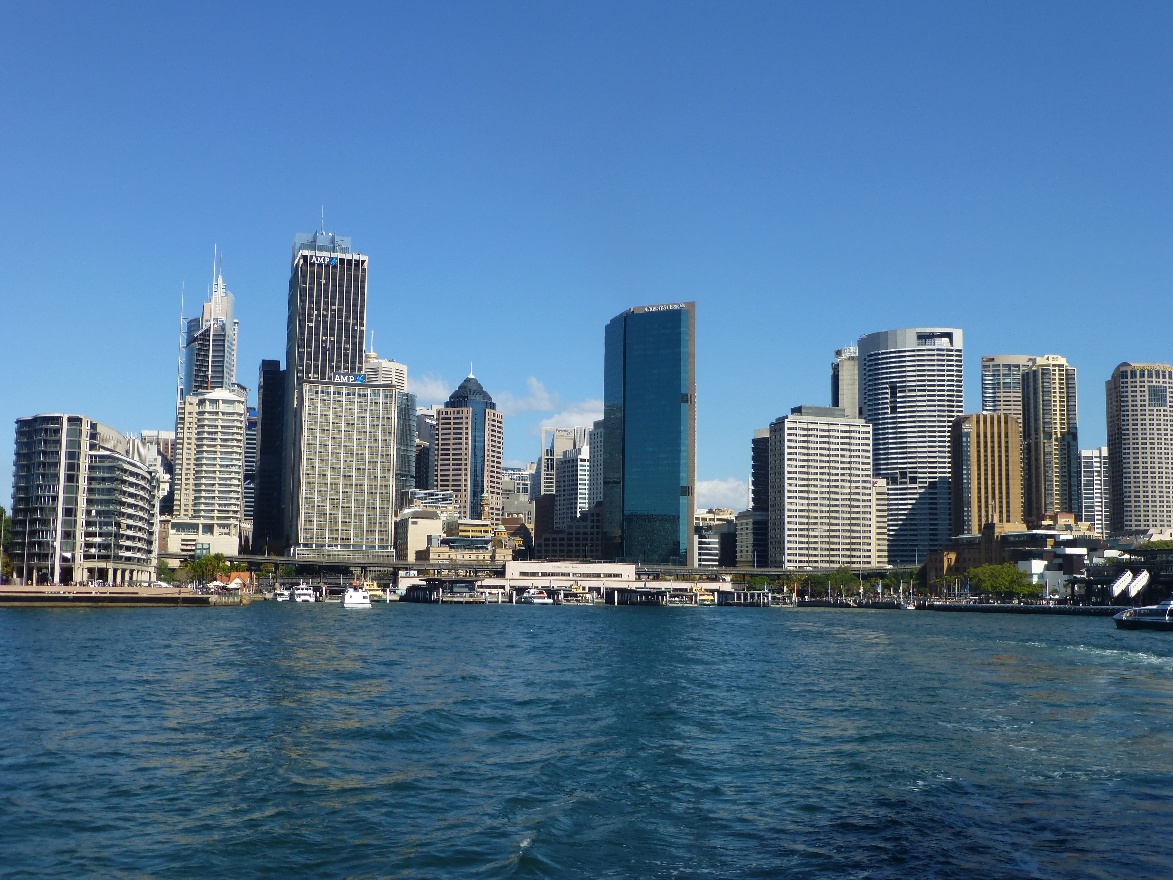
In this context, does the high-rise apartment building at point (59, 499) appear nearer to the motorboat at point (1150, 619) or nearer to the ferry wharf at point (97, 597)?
the ferry wharf at point (97, 597)

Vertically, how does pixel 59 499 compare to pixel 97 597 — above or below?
above

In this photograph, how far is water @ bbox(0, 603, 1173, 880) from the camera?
26688mm

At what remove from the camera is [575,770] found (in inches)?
1460

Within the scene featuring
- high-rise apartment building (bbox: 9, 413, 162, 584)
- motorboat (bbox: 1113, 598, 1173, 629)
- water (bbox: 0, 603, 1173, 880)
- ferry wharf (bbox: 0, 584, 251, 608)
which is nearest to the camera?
water (bbox: 0, 603, 1173, 880)

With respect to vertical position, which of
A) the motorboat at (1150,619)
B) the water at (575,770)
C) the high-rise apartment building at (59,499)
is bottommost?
the motorboat at (1150,619)

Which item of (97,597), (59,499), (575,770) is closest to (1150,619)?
(575,770)

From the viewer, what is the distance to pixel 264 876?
82.0ft

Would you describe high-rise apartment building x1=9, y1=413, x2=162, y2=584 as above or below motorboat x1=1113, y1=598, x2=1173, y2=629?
above

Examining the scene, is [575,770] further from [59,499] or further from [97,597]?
[59,499]

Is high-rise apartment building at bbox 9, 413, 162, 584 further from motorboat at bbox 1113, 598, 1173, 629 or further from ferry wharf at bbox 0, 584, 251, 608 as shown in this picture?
motorboat at bbox 1113, 598, 1173, 629

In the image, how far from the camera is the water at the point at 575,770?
26.7 m

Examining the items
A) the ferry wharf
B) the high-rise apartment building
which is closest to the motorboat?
the ferry wharf

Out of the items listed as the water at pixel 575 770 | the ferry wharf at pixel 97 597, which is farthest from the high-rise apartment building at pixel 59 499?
the water at pixel 575 770

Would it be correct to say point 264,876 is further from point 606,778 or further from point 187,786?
point 606,778
